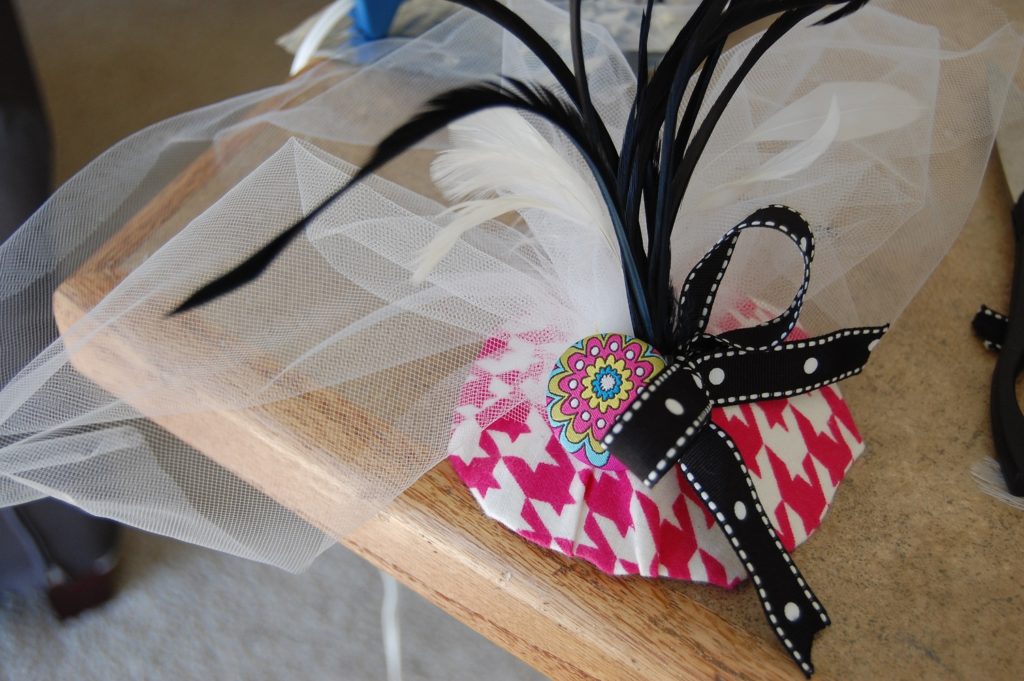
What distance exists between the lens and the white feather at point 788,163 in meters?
0.45

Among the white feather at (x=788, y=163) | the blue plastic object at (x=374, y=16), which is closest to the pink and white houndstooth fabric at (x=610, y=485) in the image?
the white feather at (x=788, y=163)

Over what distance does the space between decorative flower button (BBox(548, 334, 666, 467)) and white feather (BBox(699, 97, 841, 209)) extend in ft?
0.32

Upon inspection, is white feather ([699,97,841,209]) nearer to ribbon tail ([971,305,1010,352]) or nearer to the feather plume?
the feather plume

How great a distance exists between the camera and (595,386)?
0.43 m

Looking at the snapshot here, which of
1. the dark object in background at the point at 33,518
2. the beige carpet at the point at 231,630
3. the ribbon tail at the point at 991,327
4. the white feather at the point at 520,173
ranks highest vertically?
the white feather at the point at 520,173

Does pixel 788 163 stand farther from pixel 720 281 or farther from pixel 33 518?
pixel 33 518

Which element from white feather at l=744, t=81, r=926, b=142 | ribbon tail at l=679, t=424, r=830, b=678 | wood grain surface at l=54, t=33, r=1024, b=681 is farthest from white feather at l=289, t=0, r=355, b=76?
ribbon tail at l=679, t=424, r=830, b=678

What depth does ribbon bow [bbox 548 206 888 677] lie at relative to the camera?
0.40 m

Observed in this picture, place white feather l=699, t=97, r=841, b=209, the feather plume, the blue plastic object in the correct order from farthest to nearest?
the blue plastic object → white feather l=699, t=97, r=841, b=209 → the feather plume

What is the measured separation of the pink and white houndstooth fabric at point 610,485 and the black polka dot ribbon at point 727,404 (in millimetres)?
21

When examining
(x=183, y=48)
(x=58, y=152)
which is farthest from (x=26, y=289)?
(x=183, y=48)

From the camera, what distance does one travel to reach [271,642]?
940 mm

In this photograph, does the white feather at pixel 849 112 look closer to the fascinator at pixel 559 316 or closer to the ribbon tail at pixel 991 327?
the fascinator at pixel 559 316

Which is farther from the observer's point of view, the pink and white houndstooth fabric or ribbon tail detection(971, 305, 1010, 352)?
ribbon tail detection(971, 305, 1010, 352)
